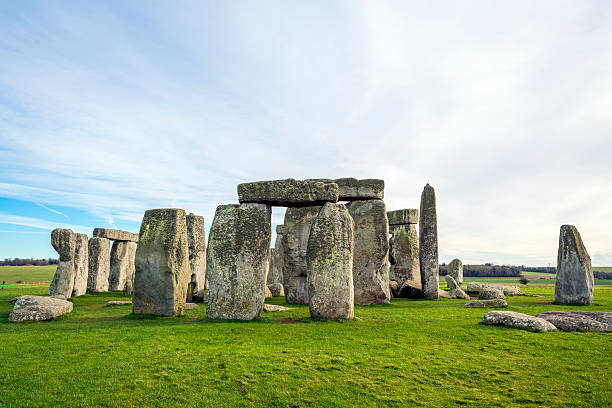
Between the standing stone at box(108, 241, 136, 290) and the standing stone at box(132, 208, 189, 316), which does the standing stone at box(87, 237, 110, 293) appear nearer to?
the standing stone at box(108, 241, 136, 290)

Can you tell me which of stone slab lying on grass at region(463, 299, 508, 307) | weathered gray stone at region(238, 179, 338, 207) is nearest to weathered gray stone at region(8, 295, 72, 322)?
weathered gray stone at region(238, 179, 338, 207)

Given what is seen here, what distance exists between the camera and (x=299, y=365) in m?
5.94

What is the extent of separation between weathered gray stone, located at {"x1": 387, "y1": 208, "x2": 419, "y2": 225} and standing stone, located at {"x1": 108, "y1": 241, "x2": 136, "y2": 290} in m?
15.4

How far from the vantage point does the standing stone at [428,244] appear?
1712cm

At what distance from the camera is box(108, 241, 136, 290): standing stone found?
22250mm

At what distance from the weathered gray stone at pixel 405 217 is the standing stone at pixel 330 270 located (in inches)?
412

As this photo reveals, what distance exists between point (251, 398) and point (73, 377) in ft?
8.65

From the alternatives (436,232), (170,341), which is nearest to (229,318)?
(170,341)

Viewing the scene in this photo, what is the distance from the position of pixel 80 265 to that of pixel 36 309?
28.4 ft

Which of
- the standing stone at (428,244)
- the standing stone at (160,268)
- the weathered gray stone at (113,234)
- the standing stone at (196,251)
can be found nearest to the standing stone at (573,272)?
the standing stone at (428,244)

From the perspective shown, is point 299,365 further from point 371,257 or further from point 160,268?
point 371,257

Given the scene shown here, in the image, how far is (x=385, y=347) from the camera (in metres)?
7.18

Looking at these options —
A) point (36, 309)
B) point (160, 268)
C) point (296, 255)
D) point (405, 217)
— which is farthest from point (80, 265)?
point (405, 217)

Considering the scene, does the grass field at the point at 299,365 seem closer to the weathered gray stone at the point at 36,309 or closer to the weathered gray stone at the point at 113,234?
the weathered gray stone at the point at 36,309
